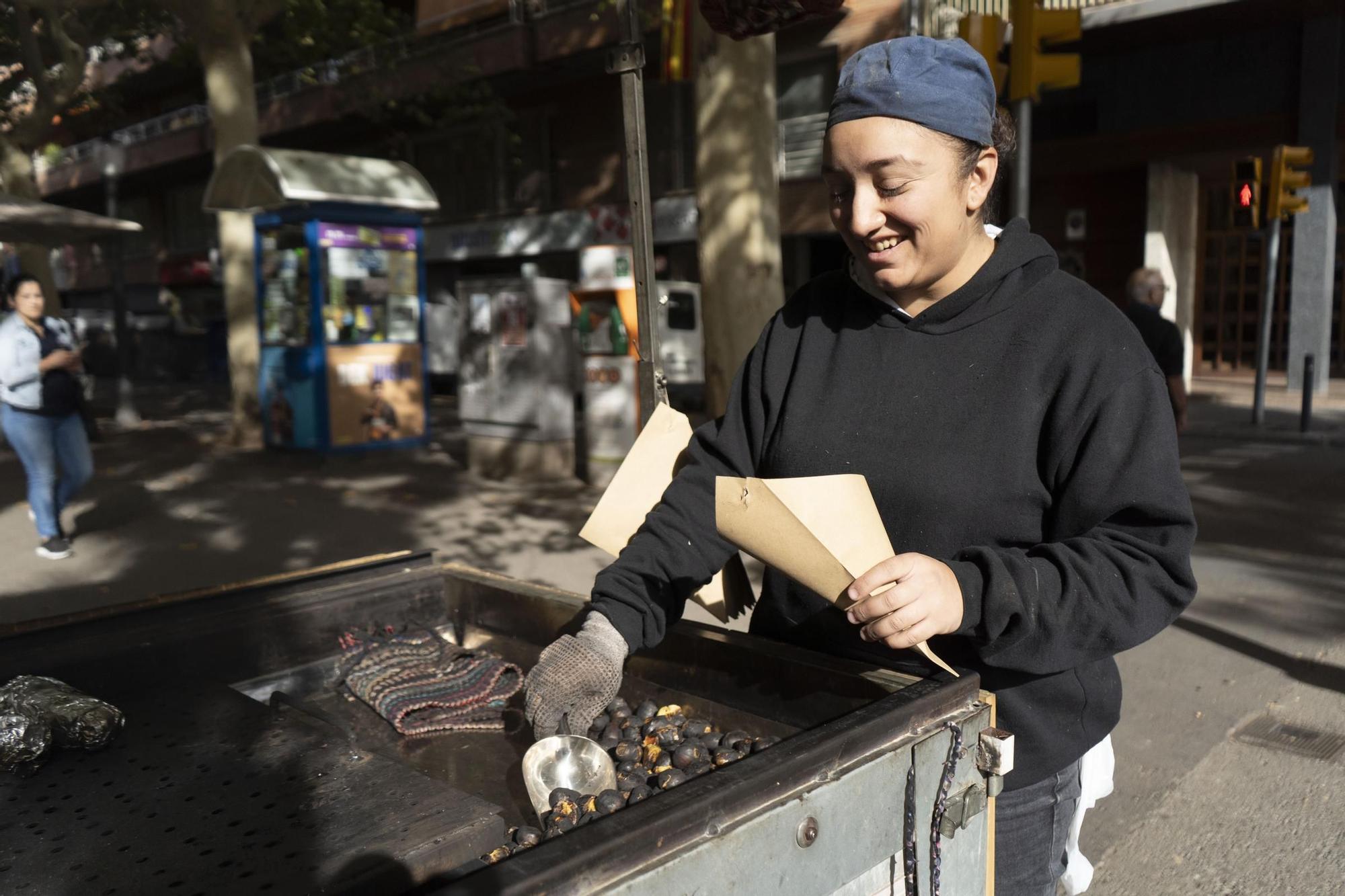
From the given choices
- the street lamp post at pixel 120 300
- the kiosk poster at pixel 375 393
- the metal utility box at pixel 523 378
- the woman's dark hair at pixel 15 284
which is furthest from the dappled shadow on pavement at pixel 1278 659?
the street lamp post at pixel 120 300

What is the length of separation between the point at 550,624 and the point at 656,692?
38 centimetres

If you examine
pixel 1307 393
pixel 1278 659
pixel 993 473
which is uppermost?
pixel 993 473

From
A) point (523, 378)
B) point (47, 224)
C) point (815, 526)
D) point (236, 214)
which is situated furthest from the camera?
point (236, 214)

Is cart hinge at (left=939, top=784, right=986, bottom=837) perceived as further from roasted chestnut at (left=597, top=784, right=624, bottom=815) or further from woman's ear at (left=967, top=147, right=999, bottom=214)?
woman's ear at (left=967, top=147, right=999, bottom=214)

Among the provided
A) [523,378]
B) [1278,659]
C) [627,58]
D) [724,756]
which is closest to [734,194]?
[523,378]

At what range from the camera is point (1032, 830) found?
1.84 meters

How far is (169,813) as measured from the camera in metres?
1.76

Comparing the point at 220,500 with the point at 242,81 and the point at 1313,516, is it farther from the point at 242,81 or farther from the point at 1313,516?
the point at 1313,516

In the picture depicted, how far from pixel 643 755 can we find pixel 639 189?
3.94 ft

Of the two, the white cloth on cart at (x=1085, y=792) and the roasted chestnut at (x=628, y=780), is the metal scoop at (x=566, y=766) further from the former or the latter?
the white cloth on cart at (x=1085, y=792)

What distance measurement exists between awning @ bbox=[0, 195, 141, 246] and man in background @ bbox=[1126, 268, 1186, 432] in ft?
30.5

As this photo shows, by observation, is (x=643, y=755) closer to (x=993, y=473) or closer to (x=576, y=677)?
(x=576, y=677)

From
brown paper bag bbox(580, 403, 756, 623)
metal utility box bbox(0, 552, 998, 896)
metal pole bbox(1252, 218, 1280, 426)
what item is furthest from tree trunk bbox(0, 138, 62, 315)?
brown paper bag bbox(580, 403, 756, 623)

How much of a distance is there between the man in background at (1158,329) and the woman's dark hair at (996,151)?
19.7 ft
